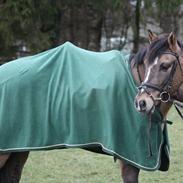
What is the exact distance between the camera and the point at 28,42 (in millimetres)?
16047

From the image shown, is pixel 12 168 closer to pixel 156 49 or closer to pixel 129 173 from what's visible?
pixel 129 173

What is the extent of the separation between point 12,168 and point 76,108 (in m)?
0.84

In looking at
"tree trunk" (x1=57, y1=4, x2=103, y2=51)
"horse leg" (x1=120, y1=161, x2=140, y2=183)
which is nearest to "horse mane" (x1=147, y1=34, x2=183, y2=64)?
"horse leg" (x1=120, y1=161, x2=140, y2=183)

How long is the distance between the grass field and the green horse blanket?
1841mm

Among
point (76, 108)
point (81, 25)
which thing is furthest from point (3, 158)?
point (81, 25)

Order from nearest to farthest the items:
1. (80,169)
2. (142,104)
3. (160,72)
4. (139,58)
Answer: (142,104) → (160,72) → (139,58) → (80,169)

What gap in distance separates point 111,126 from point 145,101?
1.13 ft

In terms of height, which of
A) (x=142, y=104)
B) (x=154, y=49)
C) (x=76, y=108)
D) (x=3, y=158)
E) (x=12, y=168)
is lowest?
(x=12, y=168)

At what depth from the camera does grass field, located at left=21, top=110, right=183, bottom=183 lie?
19.5ft

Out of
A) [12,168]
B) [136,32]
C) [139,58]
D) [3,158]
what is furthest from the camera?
[136,32]

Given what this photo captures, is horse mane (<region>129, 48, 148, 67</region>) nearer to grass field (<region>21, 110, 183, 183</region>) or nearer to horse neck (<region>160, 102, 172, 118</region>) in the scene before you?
horse neck (<region>160, 102, 172, 118</region>)

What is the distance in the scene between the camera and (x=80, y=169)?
6.42 metres

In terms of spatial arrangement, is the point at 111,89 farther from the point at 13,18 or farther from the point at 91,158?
the point at 13,18

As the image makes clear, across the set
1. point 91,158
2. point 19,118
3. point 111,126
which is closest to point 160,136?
point 111,126
